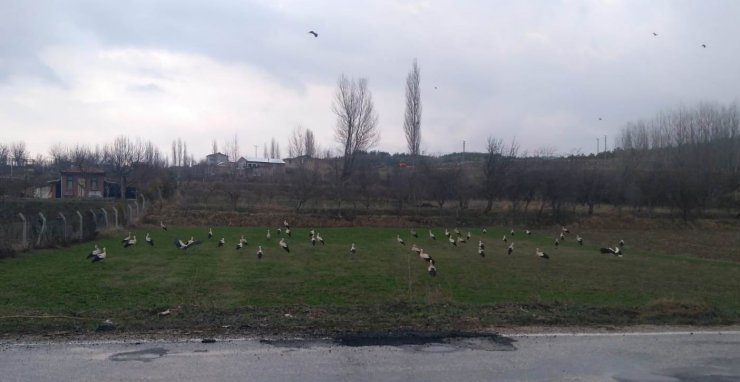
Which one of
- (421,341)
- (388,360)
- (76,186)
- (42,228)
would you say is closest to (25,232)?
(42,228)

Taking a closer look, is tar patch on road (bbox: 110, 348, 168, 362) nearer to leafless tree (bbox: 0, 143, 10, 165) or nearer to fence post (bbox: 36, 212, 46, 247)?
fence post (bbox: 36, 212, 46, 247)

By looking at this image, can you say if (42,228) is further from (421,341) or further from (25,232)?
(421,341)

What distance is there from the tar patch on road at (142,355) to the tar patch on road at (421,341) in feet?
4.12

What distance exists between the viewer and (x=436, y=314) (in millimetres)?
10016

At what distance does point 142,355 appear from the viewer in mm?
7230

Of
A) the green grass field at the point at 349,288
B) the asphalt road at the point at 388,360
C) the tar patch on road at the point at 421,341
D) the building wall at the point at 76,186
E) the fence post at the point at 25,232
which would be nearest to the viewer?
the asphalt road at the point at 388,360

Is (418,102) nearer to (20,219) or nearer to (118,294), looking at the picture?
(20,219)

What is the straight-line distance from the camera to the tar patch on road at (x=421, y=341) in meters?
7.75

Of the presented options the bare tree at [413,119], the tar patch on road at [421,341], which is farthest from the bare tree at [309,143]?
the tar patch on road at [421,341]

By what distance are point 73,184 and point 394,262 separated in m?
55.0

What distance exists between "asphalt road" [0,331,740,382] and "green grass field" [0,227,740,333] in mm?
1107

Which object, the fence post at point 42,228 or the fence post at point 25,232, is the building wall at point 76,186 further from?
the fence post at point 25,232

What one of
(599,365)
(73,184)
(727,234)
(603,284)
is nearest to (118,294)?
(599,365)

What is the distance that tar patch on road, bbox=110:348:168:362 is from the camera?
7046 mm
